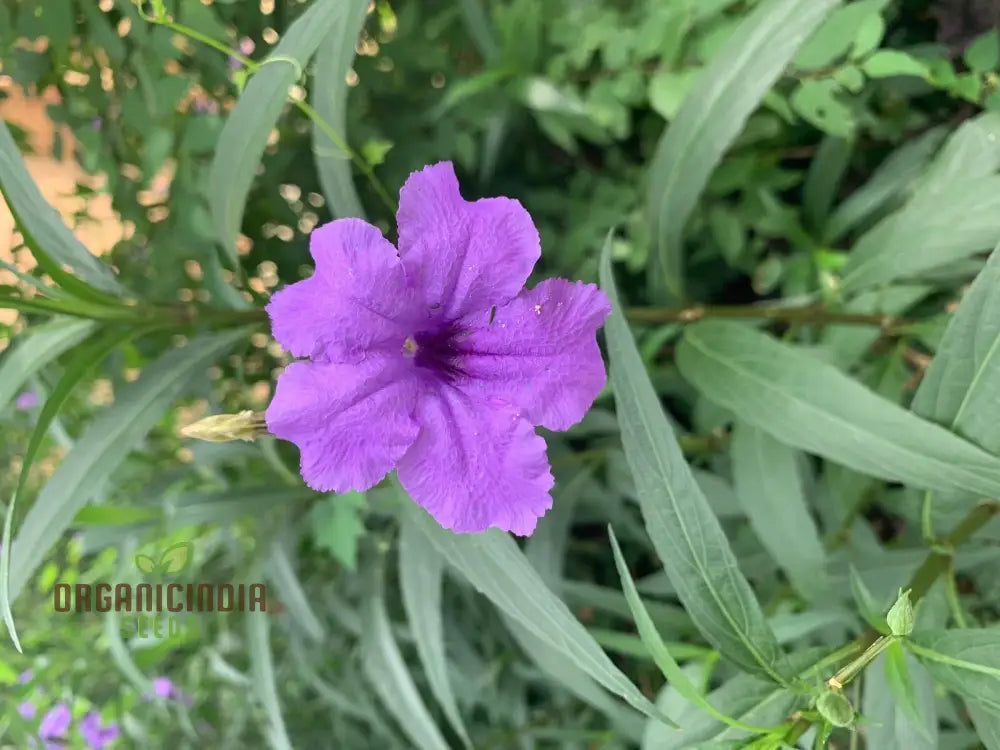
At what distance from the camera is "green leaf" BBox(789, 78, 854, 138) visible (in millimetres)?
695

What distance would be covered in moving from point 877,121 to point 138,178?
31.2 inches

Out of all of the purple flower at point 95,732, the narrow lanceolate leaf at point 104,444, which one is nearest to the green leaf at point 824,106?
the narrow lanceolate leaf at point 104,444

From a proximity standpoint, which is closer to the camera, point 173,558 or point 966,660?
point 966,660

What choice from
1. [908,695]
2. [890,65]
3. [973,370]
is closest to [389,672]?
[908,695]

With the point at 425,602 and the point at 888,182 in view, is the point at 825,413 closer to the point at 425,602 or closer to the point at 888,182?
the point at 425,602

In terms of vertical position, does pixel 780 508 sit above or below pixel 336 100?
below

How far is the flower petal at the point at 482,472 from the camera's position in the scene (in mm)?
377

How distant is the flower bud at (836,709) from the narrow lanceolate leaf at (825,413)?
6.6 inches

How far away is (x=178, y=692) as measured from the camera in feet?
3.14

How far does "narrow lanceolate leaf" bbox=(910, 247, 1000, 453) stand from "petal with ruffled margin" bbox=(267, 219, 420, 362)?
1.16ft

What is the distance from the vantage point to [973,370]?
0.49 m

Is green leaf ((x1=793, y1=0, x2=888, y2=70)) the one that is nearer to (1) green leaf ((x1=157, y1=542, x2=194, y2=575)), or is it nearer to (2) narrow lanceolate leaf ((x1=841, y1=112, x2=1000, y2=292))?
(2) narrow lanceolate leaf ((x1=841, y1=112, x2=1000, y2=292))

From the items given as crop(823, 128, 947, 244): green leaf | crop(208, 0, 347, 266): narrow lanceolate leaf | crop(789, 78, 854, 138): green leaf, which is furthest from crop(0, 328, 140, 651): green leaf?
crop(823, 128, 947, 244): green leaf

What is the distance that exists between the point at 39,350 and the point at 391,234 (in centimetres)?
51
